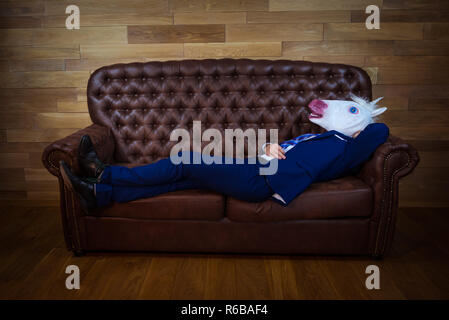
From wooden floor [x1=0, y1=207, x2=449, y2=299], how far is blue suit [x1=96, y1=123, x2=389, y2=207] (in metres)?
0.39

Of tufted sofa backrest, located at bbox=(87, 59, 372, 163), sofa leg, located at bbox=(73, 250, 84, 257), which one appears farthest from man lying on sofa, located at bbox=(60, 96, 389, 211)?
tufted sofa backrest, located at bbox=(87, 59, 372, 163)

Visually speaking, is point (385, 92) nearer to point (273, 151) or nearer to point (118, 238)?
point (273, 151)

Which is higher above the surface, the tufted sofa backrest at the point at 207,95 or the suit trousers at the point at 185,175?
the tufted sofa backrest at the point at 207,95

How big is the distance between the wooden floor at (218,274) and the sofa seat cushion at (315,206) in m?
0.28

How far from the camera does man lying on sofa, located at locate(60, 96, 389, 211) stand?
213 centimetres

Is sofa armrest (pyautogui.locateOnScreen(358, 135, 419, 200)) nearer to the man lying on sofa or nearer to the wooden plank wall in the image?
the man lying on sofa

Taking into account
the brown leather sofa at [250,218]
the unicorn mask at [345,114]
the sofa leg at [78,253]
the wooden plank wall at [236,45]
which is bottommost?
the sofa leg at [78,253]

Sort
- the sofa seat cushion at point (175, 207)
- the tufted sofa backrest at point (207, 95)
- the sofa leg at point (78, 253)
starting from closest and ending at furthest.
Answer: the sofa seat cushion at point (175, 207) → the sofa leg at point (78, 253) → the tufted sofa backrest at point (207, 95)

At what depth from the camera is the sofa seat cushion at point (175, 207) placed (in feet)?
7.18

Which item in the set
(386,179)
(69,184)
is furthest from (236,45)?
(69,184)

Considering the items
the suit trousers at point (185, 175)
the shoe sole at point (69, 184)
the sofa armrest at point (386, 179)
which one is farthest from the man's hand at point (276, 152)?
the shoe sole at point (69, 184)

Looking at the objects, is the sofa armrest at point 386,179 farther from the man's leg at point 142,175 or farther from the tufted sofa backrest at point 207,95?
the man's leg at point 142,175

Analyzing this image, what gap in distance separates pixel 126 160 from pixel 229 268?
1208 millimetres
